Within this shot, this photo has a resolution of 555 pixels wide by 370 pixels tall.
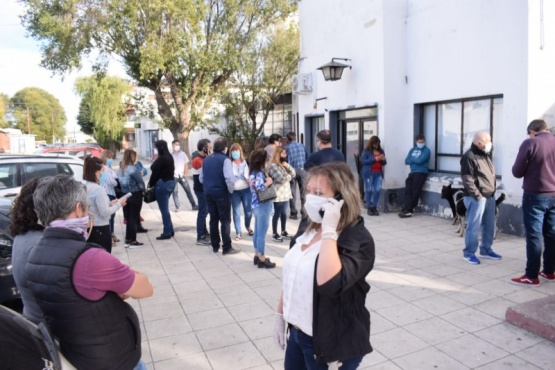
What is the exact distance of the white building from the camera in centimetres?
694

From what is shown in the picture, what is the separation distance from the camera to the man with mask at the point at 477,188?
18.7 ft

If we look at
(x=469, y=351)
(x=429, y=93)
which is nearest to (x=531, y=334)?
(x=469, y=351)

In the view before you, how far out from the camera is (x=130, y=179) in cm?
753

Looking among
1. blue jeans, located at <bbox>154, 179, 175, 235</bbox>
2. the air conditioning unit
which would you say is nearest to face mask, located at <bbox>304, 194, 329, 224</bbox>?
blue jeans, located at <bbox>154, 179, 175, 235</bbox>

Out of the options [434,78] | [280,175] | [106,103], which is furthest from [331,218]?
[106,103]

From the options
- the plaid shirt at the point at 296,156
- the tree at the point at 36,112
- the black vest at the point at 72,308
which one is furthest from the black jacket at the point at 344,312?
the tree at the point at 36,112

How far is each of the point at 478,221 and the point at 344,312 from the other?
4.45m

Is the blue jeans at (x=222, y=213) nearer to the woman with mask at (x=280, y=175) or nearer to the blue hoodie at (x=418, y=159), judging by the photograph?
the woman with mask at (x=280, y=175)

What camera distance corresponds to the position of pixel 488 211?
5.94 metres

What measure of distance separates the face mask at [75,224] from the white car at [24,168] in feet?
19.5

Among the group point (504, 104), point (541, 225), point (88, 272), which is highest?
point (504, 104)

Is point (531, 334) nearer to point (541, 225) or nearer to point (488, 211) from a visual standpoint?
point (541, 225)

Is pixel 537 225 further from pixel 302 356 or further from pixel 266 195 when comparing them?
pixel 302 356

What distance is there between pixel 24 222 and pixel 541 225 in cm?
519
